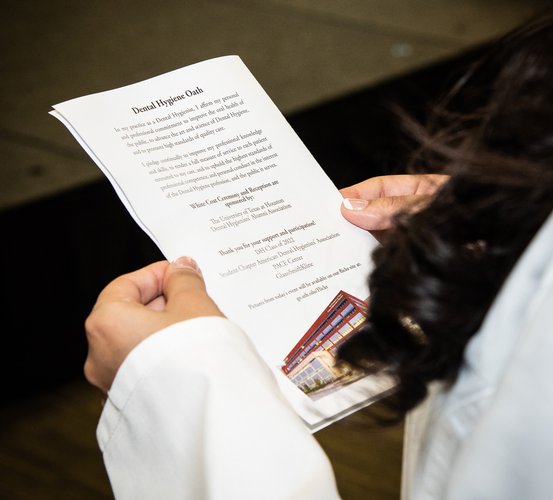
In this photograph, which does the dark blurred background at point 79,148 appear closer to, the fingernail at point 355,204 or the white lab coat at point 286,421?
the fingernail at point 355,204

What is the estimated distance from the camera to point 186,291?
689mm

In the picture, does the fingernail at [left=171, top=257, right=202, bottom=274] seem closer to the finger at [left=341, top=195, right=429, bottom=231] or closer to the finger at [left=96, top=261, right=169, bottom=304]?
the finger at [left=96, top=261, right=169, bottom=304]

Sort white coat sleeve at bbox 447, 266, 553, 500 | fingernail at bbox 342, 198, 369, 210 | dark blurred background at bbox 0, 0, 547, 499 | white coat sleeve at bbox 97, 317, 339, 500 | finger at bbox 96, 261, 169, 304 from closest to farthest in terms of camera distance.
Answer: white coat sleeve at bbox 447, 266, 553, 500, white coat sleeve at bbox 97, 317, 339, 500, finger at bbox 96, 261, 169, 304, fingernail at bbox 342, 198, 369, 210, dark blurred background at bbox 0, 0, 547, 499

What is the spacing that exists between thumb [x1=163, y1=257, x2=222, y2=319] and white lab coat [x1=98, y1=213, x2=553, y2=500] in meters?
0.03

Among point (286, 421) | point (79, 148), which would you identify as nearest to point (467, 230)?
point (286, 421)

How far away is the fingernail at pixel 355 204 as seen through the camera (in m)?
0.82

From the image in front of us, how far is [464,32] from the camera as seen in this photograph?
2148 mm

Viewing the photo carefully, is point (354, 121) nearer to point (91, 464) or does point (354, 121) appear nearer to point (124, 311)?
point (91, 464)

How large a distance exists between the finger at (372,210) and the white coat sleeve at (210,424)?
237mm

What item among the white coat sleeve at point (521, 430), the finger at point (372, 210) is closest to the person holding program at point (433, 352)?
the white coat sleeve at point (521, 430)

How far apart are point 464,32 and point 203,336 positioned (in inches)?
70.2

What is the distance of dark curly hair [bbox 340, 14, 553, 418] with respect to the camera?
0.51 meters

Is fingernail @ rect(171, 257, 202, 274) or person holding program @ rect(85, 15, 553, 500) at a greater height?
fingernail @ rect(171, 257, 202, 274)

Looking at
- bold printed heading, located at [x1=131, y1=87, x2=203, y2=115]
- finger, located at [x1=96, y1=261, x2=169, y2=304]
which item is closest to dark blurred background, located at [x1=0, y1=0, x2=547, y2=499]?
bold printed heading, located at [x1=131, y1=87, x2=203, y2=115]
